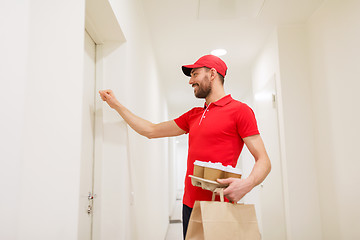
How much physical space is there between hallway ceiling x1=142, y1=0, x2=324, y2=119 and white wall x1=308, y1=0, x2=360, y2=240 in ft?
1.08

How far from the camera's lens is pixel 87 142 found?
1.27 meters

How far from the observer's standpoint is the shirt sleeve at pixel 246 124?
4.14 feet

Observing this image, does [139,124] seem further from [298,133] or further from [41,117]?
[298,133]

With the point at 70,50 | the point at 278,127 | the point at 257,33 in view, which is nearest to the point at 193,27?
the point at 257,33

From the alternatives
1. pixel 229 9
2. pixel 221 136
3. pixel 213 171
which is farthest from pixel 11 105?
pixel 229 9

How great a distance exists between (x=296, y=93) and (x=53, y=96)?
2.38m

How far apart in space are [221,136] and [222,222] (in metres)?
0.46

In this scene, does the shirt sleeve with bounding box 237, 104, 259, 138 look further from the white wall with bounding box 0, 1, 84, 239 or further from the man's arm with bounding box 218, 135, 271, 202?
the white wall with bounding box 0, 1, 84, 239

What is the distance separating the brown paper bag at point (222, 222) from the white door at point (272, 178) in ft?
5.89

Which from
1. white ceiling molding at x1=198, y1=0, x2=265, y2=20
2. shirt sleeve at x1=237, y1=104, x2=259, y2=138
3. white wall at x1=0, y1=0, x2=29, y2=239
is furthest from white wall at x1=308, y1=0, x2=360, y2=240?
white wall at x1=0, y1=0, x2=29, y2=239

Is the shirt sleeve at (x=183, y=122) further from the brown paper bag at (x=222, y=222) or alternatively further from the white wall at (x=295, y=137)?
the white wall at (x=295, y=137)

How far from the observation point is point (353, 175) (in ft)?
6.07

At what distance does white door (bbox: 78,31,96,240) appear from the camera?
1.19 meters

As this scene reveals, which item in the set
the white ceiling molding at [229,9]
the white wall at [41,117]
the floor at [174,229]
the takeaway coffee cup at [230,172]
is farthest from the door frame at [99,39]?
the floor at [174,229]
